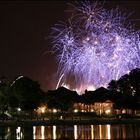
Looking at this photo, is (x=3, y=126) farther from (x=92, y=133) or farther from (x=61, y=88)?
(x=61, y=88)

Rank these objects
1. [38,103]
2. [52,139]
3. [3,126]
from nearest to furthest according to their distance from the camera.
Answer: [52,139], [3,126], [38,103]

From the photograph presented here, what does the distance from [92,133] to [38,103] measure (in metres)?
44.6

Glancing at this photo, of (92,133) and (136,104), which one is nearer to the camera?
(92,133)

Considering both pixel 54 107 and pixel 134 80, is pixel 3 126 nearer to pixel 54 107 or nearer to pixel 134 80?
pixel 54 107

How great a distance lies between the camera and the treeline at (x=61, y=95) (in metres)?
100

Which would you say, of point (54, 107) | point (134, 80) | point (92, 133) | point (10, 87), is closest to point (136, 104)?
point (134, 80)

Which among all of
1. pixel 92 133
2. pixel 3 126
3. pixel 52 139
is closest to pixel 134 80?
pixel 3 126

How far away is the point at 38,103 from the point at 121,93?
19.2 metres

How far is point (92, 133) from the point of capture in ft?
191

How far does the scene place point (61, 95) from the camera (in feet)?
360

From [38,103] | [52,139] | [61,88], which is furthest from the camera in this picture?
[61,88]

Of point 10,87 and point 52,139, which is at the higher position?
point 10,87

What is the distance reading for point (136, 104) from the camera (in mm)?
99938

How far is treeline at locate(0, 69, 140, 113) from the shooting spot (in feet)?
328
